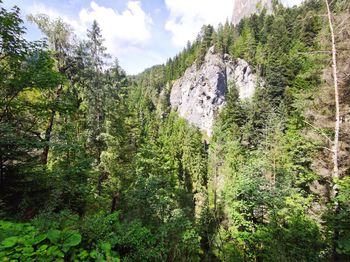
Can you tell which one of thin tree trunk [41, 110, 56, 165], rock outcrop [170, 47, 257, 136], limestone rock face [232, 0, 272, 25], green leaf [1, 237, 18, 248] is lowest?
green leaf [1, 237, 18, 248]

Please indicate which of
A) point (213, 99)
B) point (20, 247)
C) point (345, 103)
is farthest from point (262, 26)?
point (20, 247)

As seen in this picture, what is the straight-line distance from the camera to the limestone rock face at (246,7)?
9194 centimetres

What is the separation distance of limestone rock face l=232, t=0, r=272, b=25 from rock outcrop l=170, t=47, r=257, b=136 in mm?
46241

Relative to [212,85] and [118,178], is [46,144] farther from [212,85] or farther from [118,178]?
[212,85]

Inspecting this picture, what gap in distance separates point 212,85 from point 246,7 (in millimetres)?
74088

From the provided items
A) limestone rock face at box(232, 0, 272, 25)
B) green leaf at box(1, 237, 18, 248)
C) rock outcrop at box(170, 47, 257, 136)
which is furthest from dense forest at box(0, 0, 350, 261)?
limestone rock face at box(232, 0, 272, 25)

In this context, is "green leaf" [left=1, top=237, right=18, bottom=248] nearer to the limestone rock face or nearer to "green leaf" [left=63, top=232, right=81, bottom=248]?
"green leaf" [left=63, top=232, right=81, bottom=248]

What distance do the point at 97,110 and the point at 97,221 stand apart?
498 inches

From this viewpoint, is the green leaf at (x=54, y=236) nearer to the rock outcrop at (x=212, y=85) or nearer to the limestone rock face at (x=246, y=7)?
the rock outcrop at (x=212, y=85)

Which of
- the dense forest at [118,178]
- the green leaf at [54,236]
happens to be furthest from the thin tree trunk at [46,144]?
the green leaf at [54,236]

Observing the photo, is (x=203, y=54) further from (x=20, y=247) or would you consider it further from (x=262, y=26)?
(x=20, y=247)

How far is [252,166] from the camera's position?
28.2 feet

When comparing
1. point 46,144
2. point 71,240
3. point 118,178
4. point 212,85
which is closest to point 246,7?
point 212,85

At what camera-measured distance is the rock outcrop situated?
55375 mm
